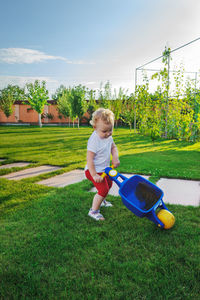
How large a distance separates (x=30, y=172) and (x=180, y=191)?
2816mm

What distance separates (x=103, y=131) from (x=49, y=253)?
1253 mm

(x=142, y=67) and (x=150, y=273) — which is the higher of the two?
(x=142, y=67)

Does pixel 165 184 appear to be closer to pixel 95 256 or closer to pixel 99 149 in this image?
pixel 99 149

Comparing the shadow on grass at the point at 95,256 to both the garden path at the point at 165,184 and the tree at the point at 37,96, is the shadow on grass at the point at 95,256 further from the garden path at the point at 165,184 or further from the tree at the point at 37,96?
the tree at the point at 37,96

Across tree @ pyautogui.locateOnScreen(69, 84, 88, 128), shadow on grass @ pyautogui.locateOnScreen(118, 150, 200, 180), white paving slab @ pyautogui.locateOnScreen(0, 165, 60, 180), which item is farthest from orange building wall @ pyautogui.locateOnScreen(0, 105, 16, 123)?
shadow on grass @ pyautogui.locateOnScreen(118, 150, 200, 180)

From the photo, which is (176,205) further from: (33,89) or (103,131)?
(33,89)

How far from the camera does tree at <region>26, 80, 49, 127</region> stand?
2711cm

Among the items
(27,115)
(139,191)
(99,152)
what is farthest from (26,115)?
(139,191)

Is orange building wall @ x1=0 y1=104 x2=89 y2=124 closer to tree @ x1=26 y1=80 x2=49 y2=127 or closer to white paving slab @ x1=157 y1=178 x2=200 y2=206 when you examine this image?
tree @ x1=26 y1=80 x2=49 y2=127

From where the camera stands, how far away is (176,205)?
8.53ft

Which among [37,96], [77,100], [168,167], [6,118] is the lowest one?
[168,167]

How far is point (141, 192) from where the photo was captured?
2346 mm

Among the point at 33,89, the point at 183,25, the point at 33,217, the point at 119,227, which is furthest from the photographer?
the point at 33,89

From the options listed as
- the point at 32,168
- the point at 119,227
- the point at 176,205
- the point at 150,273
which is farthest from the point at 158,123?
the point at 150,273
